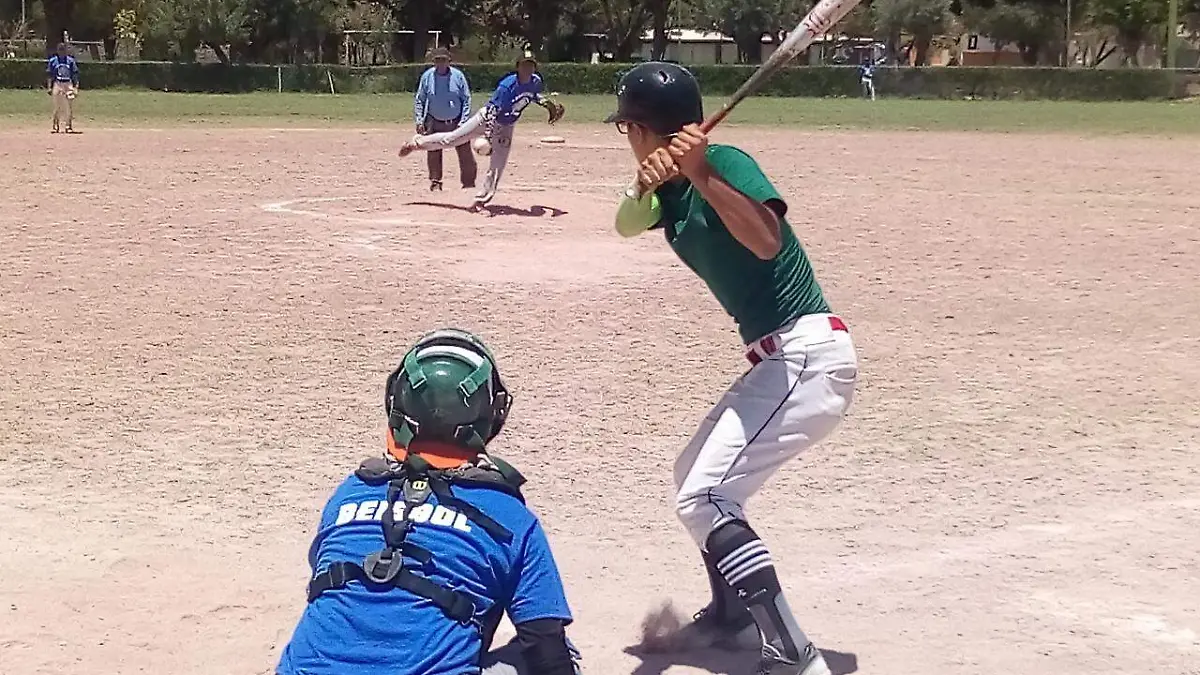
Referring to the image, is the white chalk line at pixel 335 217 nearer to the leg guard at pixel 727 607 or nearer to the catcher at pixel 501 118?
the catcher at pixel 501 118

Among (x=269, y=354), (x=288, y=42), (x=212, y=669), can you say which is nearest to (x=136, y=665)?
(x=212, y=669)

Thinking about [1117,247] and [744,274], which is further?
[1117,247]

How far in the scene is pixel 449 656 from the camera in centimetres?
266

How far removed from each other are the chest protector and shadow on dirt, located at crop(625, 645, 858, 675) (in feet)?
5.53

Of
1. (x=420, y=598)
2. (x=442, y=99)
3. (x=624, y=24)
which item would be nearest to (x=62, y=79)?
(x=442, y=99)

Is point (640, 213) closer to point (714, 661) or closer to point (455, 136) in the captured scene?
point (714, 661)

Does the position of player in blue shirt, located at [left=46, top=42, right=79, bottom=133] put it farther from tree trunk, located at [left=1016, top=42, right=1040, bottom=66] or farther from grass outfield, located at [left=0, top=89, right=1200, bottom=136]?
tree trunk, located at [left=1016, top=42, right=1040, bottom=66]

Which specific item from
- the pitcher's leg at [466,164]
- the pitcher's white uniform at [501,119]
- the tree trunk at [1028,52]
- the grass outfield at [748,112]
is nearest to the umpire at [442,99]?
the pitcher's leg at [466,164]

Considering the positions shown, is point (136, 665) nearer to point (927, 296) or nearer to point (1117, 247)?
point (927, 296)

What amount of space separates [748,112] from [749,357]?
34949 millimetres

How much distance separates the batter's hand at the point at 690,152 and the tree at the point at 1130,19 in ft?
244

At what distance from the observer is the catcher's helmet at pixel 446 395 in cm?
270

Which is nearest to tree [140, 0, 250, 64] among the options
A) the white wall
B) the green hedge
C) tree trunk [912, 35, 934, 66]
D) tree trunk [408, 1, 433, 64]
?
the green hedge

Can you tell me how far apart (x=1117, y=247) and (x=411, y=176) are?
1014 centimetres
